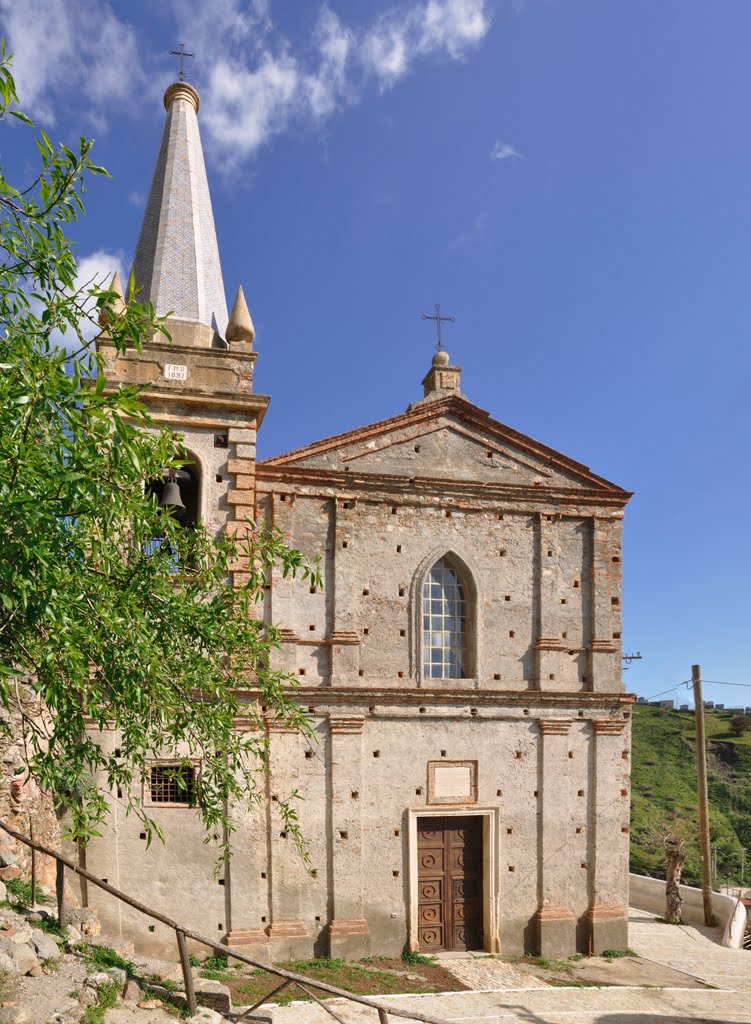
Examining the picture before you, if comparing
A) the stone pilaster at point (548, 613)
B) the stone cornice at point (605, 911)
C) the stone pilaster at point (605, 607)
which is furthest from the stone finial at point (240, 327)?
the stone cornice at point (605, 911)

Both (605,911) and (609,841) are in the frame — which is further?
(609,841)

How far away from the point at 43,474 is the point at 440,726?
1010 centimetres

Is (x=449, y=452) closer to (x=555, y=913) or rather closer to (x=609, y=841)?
(x=609, y=841)

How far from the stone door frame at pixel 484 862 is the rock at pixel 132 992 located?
21.5ft

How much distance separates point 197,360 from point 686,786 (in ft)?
99.8

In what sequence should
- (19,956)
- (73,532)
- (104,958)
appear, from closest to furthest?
(73,532) < (19,956) < (104,958)

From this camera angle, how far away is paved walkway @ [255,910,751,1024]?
11148mm

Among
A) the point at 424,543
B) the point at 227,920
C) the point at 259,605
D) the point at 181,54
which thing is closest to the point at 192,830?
the point at 227,920

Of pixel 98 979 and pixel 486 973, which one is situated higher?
pixel 98 979

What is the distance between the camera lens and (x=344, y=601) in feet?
46.6

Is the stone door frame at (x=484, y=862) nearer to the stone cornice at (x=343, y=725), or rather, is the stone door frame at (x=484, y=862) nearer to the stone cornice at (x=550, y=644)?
the stone cornice at (x=343, y=725)

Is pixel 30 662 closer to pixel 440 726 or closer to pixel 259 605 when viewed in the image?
pixel 259 605

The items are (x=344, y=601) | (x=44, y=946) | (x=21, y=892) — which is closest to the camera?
(x=44, y=946)

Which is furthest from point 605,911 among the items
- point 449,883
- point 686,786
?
point 686,786
